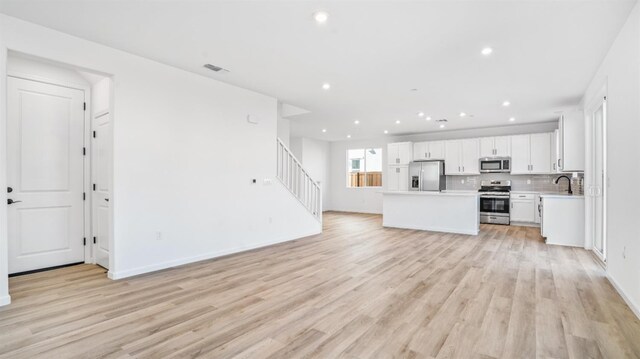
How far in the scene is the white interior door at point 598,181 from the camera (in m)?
4.74

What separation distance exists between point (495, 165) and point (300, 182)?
5.49 metres

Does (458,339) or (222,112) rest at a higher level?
(222,112)

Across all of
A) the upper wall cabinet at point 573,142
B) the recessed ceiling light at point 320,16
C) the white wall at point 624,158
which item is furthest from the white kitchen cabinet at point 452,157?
the recessed ceiling light at point 320,16

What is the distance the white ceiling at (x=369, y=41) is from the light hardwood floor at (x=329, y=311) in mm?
2707

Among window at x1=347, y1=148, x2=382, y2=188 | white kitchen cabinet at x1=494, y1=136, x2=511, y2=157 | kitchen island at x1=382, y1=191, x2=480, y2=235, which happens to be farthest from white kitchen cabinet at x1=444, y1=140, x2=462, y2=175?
window at x1=347, y1=148, x2=382, y2=188

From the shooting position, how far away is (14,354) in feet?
7.16

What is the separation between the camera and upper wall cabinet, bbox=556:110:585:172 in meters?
5.77

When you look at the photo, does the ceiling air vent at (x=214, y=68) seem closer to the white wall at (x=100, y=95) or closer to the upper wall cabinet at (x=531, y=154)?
the white wall at (x=100, y=95)

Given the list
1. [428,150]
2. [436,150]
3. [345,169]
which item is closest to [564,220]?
[436,150]

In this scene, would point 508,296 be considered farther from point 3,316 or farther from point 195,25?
point 3,316

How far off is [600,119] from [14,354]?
282 inches

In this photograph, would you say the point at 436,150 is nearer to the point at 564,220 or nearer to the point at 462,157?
the point at 462,157

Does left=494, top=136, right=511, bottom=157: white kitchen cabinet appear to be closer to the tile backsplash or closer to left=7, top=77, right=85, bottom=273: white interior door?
the tile backsplash

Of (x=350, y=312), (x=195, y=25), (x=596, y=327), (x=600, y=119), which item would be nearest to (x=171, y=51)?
(x=195, y=25)
